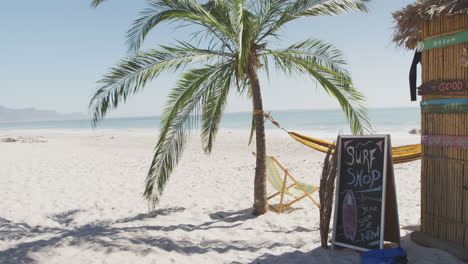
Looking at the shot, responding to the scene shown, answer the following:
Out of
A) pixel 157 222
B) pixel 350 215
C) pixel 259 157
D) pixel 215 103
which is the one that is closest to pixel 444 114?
pixel 350 215

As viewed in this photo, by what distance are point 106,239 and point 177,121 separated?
148 centimetres

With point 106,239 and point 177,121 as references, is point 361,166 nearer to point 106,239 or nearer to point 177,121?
point 177,121

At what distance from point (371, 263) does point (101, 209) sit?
3.47 meters

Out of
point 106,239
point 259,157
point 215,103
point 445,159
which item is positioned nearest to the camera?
point 445,159

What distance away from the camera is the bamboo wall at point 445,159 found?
2.49 meters

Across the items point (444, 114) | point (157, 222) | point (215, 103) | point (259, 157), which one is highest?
point (215, 103)

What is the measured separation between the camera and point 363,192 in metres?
2.74

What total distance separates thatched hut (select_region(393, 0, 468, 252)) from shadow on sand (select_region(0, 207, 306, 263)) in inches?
56.7

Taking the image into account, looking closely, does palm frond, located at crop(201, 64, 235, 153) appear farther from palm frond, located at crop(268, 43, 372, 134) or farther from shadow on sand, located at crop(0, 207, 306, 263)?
shadow on sand, located at crop(0, 207, 306, 263)

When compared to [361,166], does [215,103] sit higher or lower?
higher

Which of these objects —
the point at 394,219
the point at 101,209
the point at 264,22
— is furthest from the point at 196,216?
the point at 264,22

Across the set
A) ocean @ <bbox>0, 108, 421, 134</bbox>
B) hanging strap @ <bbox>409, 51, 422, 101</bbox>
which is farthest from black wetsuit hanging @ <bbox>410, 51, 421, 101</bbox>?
ocean @ <bbox>0, 108, 421, 134</bbox>

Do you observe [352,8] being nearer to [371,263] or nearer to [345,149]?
[345,149]

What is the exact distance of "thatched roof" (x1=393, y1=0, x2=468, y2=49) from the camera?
7.93 feet
